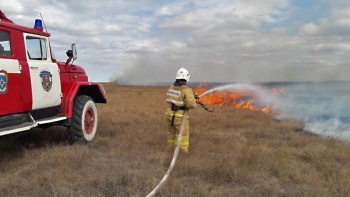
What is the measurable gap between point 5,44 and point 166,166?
347 centimetres

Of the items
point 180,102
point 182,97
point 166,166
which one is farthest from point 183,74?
point 166,166

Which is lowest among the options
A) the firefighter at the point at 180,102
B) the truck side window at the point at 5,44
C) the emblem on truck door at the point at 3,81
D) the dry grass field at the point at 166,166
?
the dry grass field at the point at 166,166

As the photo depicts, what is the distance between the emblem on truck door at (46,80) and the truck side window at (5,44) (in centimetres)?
73

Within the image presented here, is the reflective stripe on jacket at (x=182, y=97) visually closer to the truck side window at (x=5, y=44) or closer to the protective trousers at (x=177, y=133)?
the protective trousers at (x=177, y=133)

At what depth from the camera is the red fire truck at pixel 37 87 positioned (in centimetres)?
525

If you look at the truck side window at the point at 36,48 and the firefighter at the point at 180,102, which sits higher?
the truck side window at the point at 36,48

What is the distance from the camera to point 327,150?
7672 mm

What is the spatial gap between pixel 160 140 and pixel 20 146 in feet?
10.3

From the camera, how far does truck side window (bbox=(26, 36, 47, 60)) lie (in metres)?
5.98

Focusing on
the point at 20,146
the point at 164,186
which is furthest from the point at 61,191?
the point at 20,146

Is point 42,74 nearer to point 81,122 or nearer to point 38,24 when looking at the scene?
point 38,24

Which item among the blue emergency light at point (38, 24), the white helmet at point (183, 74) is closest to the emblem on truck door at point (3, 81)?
the blue emergency light at point (38, 24)

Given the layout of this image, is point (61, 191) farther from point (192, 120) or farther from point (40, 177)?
point (192, 120)

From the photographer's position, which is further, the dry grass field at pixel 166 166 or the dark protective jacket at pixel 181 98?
the dark protective jacket at pixel 181 98
